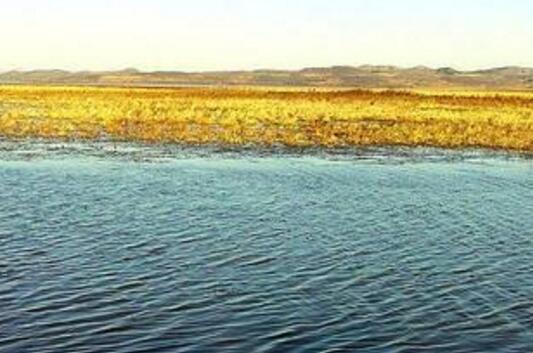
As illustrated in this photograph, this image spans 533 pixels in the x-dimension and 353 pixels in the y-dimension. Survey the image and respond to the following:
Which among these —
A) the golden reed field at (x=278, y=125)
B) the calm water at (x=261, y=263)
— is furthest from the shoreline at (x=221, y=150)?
the calm water at (x=261, y=263)

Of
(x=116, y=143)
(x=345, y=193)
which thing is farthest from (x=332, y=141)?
(x=345, y=193)

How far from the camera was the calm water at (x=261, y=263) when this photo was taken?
1073 cm

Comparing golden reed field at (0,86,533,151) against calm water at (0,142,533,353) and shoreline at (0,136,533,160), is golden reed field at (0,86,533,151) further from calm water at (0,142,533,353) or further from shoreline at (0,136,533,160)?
calm water at (0,142,533,353)

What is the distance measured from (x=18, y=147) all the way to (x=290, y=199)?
1649cm

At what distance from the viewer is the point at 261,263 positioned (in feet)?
47.5

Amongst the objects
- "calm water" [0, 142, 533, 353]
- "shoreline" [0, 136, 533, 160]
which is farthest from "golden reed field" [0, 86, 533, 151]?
"calm water" [0, 142, 533, 353]

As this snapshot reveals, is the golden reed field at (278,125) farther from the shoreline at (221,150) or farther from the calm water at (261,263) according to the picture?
the calm water at (261,263)

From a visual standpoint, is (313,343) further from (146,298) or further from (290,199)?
(290,199)

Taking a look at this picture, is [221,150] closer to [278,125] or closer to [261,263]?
[278,125]

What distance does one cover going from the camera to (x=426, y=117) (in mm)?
57688

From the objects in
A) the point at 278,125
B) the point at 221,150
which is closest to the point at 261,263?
the point at 221,150

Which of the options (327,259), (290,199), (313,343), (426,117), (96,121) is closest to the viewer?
(313,343)

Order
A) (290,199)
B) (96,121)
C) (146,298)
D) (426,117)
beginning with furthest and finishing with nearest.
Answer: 1. (426,117)
2. (96,121)
3. (290,199)
4. (146,298)

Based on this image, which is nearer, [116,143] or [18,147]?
[18,147]
